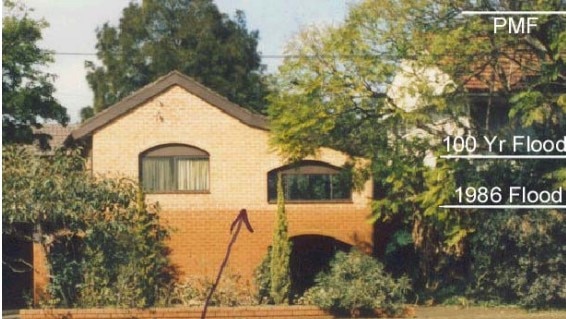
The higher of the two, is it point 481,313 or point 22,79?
point 22,79

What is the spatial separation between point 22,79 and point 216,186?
13.1 ft

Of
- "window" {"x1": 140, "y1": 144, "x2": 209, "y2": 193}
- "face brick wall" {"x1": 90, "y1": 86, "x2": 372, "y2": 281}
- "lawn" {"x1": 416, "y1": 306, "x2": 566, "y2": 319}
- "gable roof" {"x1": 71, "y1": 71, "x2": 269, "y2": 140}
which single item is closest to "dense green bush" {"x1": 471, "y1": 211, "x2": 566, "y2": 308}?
"lawn" {"x1": 416, "y1": 306, "x2": 566, "y2": 319}

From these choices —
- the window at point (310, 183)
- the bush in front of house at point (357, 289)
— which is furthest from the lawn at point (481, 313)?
the window at point (310, 183)

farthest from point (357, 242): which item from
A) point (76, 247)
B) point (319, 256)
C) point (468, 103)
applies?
point (76, 247)

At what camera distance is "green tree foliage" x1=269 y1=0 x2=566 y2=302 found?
1316cm

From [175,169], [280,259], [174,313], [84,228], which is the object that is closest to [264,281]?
[280,259]

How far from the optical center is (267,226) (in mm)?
17719

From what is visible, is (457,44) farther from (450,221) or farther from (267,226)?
(267,226)

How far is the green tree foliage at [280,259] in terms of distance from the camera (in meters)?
16.1

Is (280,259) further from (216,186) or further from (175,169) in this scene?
(175,169)

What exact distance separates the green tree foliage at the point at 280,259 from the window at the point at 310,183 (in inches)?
52.3

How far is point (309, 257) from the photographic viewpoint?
1803cm

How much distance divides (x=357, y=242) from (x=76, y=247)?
5.44 meters

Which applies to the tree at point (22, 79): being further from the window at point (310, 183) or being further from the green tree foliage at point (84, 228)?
the window at point (310, 183)
